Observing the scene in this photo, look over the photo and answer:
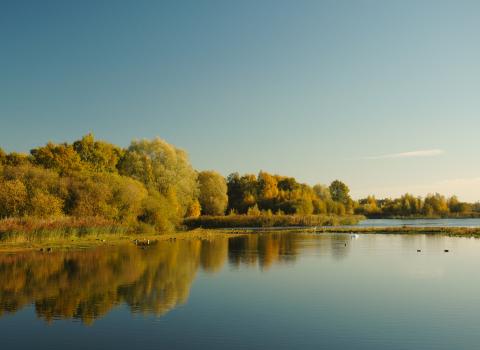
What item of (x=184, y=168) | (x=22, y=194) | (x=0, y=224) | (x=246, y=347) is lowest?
(x=246, y=347)

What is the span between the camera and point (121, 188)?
57062 millimetres

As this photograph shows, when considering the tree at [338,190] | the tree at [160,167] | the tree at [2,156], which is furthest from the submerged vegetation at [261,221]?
the tree at [338,190]

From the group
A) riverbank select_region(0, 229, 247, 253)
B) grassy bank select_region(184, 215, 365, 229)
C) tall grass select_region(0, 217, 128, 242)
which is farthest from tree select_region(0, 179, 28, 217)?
grassy bank select_region(184, 215, 365, 229)

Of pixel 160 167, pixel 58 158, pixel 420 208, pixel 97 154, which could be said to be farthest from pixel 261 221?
pixel 420 208

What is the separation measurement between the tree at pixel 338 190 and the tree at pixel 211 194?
75683 mm

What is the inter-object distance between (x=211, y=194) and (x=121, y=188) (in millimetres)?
44044

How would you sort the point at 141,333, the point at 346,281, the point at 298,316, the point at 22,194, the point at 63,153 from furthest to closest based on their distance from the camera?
the point at 63,153
the point at 22,194
the point at 346,281
the point at 298,316
the point at 141,333

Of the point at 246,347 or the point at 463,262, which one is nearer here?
the point at 246,347

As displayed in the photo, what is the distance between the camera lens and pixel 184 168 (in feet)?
257

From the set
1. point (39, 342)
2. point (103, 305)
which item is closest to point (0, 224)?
point (103, 305)

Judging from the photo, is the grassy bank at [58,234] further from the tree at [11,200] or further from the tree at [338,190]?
the tree at [338,190]

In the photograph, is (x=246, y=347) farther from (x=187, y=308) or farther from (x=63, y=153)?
(x=63, y=153)

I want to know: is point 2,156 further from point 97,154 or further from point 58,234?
point 58,234

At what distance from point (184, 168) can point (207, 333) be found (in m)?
63.3
